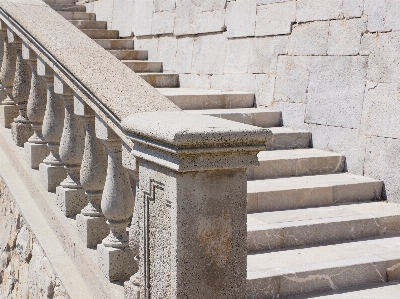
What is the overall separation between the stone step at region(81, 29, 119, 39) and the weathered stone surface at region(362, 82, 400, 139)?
5.00 meters

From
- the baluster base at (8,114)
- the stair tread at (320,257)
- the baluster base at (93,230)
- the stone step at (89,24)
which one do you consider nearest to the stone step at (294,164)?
the stair tread at (320,257)

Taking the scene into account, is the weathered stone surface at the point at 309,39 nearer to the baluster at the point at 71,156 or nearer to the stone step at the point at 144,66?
the stone step at the point at 144,66

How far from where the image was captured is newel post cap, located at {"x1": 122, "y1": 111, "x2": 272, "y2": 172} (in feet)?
7.82

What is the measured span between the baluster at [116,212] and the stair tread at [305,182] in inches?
59.8

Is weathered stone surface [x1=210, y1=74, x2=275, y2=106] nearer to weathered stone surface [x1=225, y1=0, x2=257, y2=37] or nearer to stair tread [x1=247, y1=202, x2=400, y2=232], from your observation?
weathered stone surface [x1=225, y1=0, x2=257, y2=37]

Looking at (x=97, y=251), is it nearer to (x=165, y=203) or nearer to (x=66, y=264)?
(x=66, y=264)

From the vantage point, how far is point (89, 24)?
9672mm

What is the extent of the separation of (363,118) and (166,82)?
3.06 metres

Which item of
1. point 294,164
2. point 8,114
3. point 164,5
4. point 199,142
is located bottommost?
point 294,164

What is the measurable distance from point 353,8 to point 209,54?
2356 millimetres

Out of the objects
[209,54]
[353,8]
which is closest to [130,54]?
[209,54]

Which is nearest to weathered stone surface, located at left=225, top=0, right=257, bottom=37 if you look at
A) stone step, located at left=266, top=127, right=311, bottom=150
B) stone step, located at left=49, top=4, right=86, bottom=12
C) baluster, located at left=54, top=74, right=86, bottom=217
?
stone step, located at left=266, top=127, right=311, bottom=150

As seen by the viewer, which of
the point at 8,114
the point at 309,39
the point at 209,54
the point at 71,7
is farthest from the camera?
the point at 71,7

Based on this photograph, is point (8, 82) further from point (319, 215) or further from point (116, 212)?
point (319, 215)
